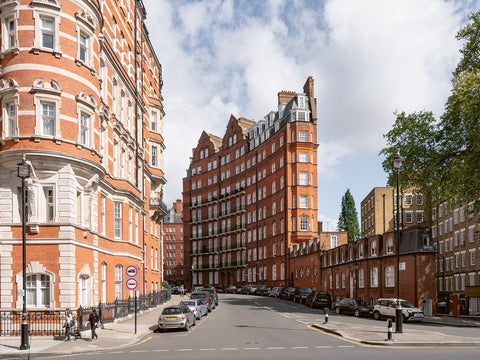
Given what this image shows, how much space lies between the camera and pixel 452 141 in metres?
36.3

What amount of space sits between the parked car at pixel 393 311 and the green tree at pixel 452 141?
7925 mm

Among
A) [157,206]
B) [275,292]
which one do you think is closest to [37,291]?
[157,206]

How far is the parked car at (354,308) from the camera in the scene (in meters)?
37.2

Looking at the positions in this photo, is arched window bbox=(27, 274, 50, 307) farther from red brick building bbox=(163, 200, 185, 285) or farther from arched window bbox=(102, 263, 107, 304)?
red brick building bbox=(163, 200, 185, 285)

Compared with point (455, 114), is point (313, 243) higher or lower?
lower

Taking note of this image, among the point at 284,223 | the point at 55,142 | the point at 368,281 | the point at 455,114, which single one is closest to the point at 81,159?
the point at 55,142

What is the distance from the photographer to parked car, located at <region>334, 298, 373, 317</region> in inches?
1464

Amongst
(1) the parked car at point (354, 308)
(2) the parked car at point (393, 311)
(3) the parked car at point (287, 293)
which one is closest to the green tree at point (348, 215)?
(3) the parked car at point (287, 293)

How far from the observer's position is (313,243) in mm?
66688

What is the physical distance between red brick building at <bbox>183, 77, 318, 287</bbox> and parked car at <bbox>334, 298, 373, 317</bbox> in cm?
3347

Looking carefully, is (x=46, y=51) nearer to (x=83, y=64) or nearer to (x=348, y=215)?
(x=83, y=64)

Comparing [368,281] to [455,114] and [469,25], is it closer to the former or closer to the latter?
[455,114]

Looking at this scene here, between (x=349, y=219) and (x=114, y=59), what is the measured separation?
A: 7813 centimetres

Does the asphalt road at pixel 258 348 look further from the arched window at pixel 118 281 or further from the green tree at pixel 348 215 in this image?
the green tree at pixel 348 215
